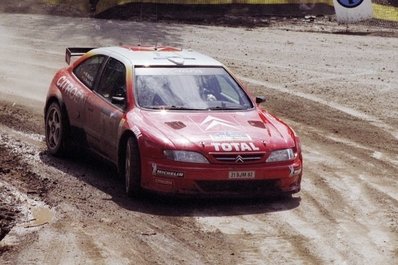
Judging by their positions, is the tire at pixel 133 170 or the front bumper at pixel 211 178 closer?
the front bumper at pixel 211 178

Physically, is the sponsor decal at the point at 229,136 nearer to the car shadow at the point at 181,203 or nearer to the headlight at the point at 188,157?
the headlight at the point at 188,157

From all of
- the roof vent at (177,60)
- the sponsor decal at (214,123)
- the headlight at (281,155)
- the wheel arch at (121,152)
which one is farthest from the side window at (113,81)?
the headlight at (281,155)

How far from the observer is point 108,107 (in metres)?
11.0

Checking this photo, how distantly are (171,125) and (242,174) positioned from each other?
3.33ft

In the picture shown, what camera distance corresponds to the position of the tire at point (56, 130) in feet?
39.2

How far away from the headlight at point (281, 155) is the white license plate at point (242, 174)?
26 cm

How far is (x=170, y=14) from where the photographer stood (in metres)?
28.2

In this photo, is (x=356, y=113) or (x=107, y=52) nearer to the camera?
(x=107, y=52)

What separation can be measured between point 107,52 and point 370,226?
4.50 metres

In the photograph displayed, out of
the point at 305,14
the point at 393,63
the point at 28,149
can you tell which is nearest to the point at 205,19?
the point at 305,14

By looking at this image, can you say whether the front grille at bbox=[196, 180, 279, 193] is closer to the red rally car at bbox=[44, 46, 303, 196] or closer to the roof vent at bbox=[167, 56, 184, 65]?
the red rally car at bbox=[44, 46, 303, 196]

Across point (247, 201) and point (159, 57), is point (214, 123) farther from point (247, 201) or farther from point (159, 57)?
point (159, 57)

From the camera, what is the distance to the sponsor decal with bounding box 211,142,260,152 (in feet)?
32.0

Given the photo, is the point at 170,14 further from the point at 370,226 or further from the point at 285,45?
the point at 370,226
